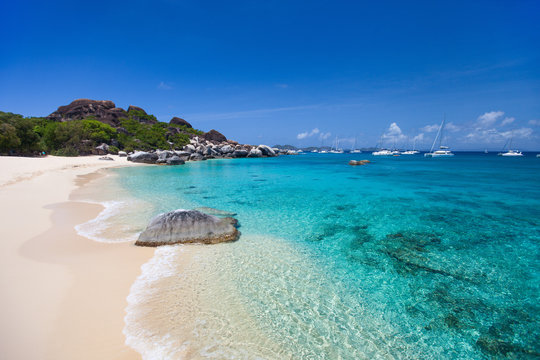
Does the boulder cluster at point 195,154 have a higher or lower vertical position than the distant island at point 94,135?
lower

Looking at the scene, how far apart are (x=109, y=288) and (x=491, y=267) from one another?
10.8 meters

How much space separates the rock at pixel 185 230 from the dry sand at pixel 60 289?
0.63 metres

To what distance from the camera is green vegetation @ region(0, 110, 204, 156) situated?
32.3m

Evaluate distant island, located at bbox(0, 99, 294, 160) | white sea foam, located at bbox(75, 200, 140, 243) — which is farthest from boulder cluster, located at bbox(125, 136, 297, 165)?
white sea foam, located at bbox(75, 200, 140, 243)

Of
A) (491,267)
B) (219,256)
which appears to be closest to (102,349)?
(219,256)

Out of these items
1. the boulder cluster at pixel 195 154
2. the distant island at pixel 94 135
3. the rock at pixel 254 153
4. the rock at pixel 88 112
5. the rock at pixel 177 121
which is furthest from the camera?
the rock at pixel 177 121

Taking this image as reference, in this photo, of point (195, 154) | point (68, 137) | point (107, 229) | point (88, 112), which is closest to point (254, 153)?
point (195, 154)

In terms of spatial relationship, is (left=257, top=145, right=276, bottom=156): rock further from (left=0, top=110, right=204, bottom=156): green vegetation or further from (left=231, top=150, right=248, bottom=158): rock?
(left=0, top=110, right=204, bottom=156): green vegetation

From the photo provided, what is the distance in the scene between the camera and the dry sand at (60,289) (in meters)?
3.68

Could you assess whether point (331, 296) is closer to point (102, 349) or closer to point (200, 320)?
point (200, 320)

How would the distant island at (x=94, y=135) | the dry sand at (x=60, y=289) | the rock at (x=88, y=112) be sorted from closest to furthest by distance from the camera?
1. the dry sand at (x=60, y=289)
2. the distant island at (x=94, y=135)
3. the rock at (x=88, y=112)

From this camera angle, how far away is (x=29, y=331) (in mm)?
3877

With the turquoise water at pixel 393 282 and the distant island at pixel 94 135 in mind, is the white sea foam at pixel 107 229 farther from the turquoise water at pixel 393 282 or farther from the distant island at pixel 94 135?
the distant island at pixel 94 135

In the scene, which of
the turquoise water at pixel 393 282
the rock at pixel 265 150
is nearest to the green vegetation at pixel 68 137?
the rock at pixel 265 150
